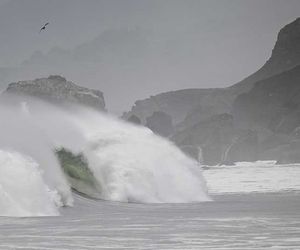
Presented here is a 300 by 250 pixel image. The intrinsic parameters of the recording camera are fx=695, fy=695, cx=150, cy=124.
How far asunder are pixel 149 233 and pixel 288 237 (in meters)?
3.15

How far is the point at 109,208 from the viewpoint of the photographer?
25.4 meters

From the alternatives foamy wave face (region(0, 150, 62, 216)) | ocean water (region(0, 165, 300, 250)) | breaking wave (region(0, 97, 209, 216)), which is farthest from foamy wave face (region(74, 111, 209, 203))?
ocean water (region(0, 165, 300, 250))

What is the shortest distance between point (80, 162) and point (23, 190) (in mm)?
10905

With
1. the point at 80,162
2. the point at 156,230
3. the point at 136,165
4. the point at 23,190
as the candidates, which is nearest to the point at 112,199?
the point at 80,162

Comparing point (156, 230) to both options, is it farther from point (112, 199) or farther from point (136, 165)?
point (136, 165)

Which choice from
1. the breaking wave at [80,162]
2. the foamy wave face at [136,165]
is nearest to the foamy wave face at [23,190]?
the breaking wave at [80,162]

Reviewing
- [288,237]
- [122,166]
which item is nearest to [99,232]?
[288,237]

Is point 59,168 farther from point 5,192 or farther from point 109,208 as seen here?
point 5,192

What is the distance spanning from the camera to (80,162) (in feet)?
109

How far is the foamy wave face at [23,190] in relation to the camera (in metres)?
21.4

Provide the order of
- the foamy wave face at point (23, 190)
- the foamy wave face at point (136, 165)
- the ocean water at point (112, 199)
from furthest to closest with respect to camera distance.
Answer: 1. the foamy wave face at point (136, 165)
2. the foamy wave face at point (23, 190)
3. the ocean water at point (112, 199)

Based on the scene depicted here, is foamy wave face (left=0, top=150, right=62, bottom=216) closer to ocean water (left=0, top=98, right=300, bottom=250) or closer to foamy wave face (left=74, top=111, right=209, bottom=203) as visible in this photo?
ocean water (left=0, top=98, right=300, bottom=250)

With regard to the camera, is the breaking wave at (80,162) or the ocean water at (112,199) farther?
the breaking wave at (80,162)

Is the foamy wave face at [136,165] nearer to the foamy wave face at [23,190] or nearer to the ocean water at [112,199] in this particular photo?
the ocean water at [112,199]
